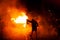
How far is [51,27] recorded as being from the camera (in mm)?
9555

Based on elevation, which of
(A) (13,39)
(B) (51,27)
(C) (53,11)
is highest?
(C) (53,11)

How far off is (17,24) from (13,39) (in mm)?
982

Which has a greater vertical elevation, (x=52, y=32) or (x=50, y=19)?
(x=50, y=19)

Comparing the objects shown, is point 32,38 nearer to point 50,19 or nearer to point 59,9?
point 50,19

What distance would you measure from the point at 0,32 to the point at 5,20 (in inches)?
32.3

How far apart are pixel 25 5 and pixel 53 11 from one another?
1856 mm

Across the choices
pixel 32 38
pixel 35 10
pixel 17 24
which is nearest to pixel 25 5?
pixel 35 10

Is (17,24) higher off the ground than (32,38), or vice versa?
(17,24)

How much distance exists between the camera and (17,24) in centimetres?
947

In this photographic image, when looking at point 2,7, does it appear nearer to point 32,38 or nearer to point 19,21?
point 19,21

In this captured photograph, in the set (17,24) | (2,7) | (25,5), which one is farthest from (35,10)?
(2,7)

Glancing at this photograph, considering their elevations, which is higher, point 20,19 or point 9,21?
point 20,19

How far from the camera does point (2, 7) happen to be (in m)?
9.53

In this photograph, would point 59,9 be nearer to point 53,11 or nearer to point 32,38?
point 53,11
